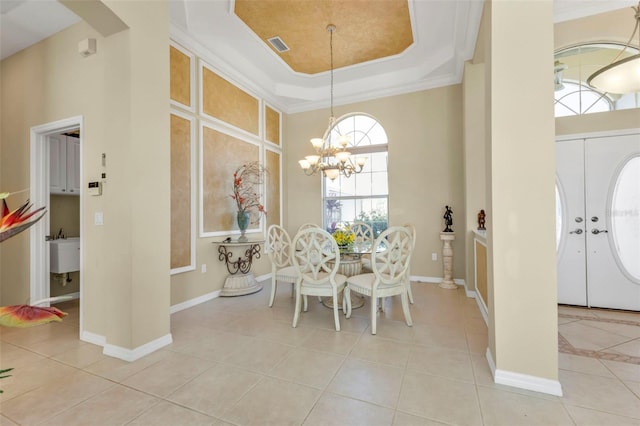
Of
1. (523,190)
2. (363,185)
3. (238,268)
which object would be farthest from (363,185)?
(523,190)

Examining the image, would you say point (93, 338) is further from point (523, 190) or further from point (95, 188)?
point (523, 190)

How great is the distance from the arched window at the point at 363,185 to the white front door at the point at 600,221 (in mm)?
2438

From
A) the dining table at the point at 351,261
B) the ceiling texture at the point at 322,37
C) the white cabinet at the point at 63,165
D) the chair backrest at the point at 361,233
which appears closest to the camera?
the ceiling texture at the point at 322,37

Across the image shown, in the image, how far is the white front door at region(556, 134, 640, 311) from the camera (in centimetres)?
319

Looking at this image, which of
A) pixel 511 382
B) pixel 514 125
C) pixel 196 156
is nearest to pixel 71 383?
pixel 196 156

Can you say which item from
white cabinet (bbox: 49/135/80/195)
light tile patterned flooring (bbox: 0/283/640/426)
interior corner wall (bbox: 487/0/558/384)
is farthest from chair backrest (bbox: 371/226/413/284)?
white cabinet (bbox: 49/135/80/195)

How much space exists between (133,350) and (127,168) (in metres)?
1.42

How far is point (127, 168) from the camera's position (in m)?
2.26

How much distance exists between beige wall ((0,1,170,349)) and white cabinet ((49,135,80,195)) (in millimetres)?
1189

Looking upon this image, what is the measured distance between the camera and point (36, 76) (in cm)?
314

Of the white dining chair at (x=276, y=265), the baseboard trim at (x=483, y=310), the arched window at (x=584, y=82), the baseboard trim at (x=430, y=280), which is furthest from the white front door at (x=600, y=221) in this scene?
the white dining chair at (x=276, y=265)

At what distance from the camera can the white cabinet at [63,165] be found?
3.62 m

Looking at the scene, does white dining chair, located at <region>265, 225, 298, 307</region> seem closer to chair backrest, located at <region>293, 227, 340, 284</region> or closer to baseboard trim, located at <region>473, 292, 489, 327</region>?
chair backrest, located at <region>293, 227, 340, 284</region>

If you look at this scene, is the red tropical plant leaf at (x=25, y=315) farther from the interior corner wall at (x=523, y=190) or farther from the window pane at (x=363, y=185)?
the window pane at (x=363, y=185)
